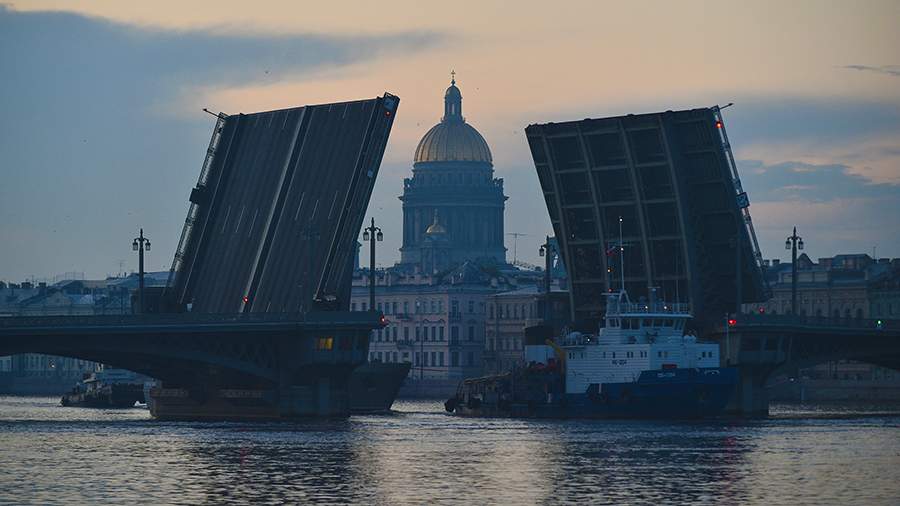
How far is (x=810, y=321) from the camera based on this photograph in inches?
3280

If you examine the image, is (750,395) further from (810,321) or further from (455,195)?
(455,195)

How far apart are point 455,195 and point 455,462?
13832 centimetres

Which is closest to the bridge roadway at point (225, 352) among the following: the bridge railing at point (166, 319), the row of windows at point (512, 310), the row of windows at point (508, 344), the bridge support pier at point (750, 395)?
the bridge railing at point (166, 319)

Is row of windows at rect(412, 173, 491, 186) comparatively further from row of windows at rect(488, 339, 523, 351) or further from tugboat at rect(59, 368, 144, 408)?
tugboat at rect(59, 368, 144, 408)

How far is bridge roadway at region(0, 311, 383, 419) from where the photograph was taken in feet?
247

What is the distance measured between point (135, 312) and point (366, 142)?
16464mm

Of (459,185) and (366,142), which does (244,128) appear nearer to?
(366,142)

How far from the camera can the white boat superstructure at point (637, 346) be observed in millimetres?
76438

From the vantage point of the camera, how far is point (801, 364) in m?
84.3

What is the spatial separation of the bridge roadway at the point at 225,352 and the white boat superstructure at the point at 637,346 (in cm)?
822

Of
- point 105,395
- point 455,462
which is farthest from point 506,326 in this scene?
point 455,462

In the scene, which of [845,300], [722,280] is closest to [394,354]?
[845,300]

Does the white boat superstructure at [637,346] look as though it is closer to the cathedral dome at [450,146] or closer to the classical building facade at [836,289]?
the classical building facade at [836,289]

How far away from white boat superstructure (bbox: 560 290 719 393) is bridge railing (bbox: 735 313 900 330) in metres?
2.15
